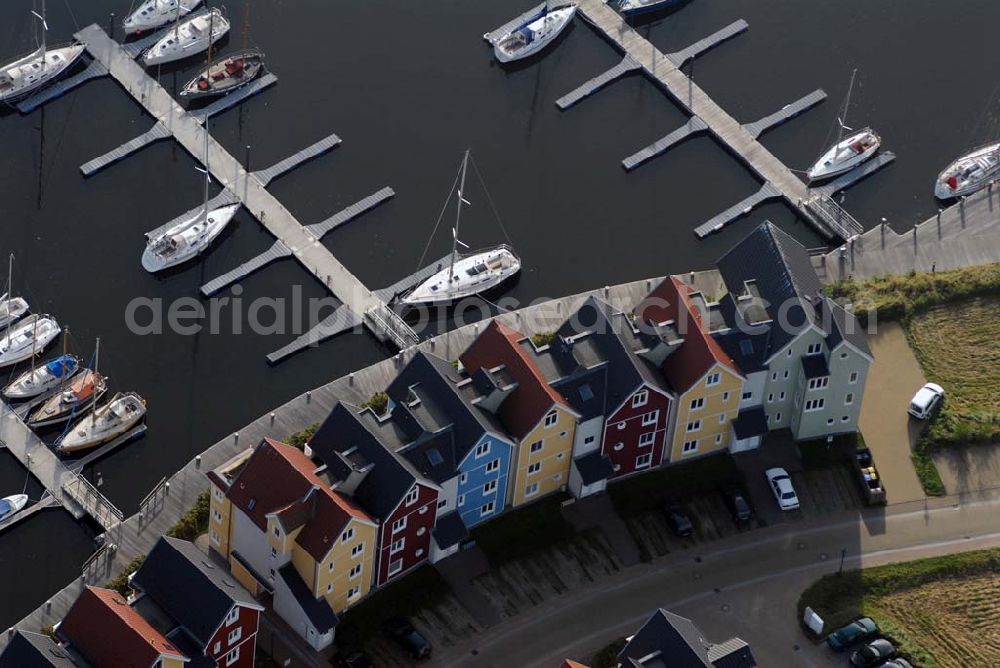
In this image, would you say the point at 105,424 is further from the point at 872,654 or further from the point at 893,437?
the point at 893,437

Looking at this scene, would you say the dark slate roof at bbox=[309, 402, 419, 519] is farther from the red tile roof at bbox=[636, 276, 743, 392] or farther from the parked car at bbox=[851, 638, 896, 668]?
the parked car at bbox=[851, 638, 896, 668]

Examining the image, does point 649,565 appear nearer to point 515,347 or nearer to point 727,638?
point 727,638

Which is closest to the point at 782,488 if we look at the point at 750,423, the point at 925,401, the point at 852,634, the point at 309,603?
the point at 750,423

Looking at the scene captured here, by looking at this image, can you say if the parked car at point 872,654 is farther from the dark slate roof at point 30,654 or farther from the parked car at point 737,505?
the dark slate roof at point 30,654

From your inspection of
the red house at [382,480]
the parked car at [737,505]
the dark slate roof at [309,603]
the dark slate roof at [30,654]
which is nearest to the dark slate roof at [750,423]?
the parked car at [737,505]

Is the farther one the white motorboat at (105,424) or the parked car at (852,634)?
the white motorboat at (105,424)

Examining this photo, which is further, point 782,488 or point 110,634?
point 782,488

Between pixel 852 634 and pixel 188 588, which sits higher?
pixel 188 588
